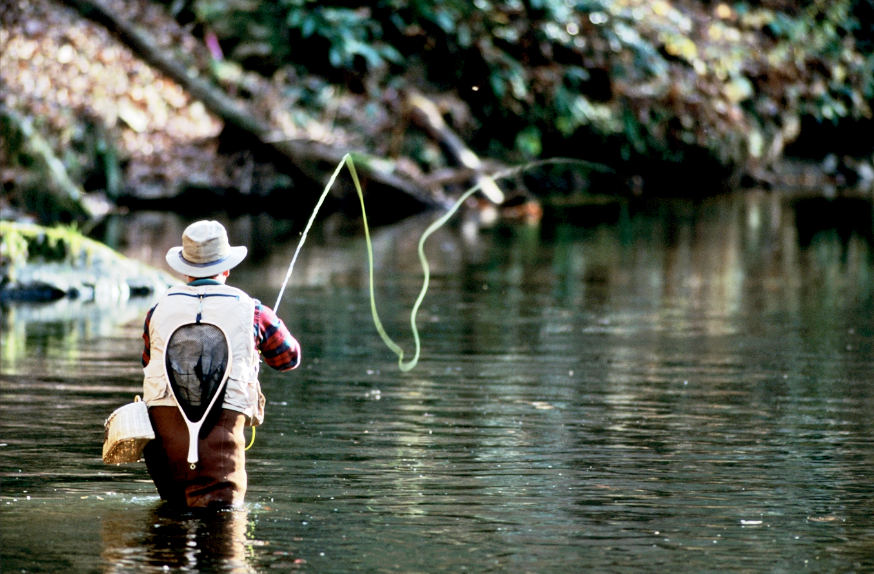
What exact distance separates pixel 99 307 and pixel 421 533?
8337 mm

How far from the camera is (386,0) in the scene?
29.2m

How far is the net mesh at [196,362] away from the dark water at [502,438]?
50cm

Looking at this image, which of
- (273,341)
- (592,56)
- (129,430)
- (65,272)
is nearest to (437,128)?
(592,56)

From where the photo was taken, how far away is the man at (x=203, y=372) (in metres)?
6.05

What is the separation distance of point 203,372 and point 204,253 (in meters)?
0.47

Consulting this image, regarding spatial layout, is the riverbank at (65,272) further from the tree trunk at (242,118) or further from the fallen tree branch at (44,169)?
the tree trunk at (242,118)

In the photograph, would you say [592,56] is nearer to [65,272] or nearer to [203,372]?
[65,272]

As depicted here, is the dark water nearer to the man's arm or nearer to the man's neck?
the man's arm

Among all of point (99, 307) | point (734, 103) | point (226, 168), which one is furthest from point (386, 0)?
point (99, 307)

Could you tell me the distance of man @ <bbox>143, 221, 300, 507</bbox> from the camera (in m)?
6.05

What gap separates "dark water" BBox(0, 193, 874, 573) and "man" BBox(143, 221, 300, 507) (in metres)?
0.17

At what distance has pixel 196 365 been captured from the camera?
6047 millimetres

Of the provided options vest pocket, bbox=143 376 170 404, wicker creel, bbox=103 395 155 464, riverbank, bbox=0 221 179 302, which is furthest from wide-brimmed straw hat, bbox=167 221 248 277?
riverbank, bbox=0 221 179 302

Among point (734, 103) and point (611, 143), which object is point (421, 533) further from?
point (611, 143)
